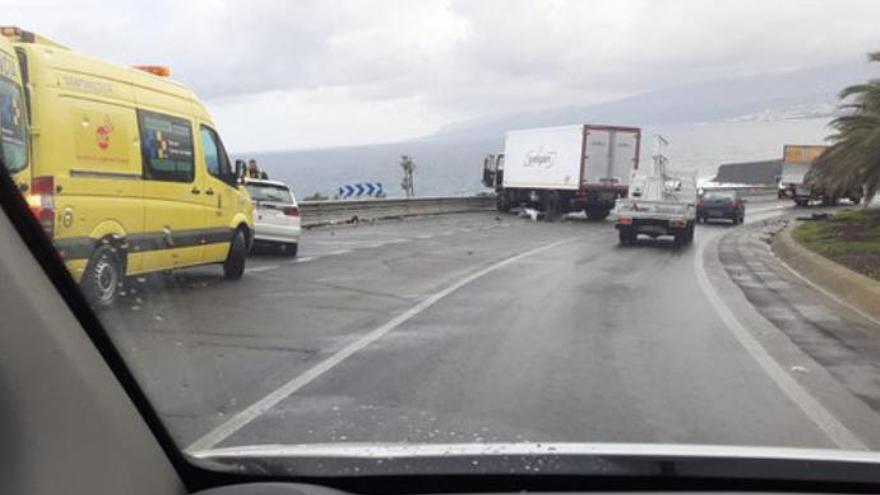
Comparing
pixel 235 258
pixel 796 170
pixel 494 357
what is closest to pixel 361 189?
pixel 235 258

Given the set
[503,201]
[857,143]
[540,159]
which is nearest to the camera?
[857,143]

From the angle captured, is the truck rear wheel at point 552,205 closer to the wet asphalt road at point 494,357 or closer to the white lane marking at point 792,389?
the wet asphalt road at point 494,357

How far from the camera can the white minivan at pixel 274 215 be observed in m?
17.8

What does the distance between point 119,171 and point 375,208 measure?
87.5 ft

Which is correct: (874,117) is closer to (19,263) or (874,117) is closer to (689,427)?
(689,427)

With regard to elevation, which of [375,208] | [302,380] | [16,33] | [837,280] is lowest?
[375,208]

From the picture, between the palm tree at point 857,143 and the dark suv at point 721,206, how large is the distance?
822 centimetres

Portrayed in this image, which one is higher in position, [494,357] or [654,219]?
[494,357]

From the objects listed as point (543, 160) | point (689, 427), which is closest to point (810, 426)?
point (689, 427)

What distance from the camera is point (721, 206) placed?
129 feet

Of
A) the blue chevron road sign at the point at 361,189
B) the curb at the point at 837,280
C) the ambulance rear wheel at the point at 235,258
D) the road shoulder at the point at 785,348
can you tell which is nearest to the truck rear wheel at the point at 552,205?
the blue chevron road sign at the point at 361,189

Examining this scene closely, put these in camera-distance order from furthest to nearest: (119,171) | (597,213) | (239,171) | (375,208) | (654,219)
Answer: (597,213), (375,208), (654,219), (239,171), (119,171)

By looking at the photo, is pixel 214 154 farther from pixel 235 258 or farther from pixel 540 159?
pixel 540 159

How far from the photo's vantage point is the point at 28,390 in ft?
6.90
